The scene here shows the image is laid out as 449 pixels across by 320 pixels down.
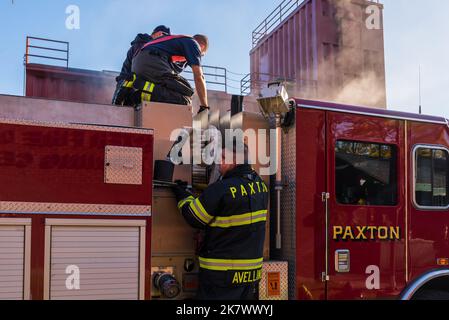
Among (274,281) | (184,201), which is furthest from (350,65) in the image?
(184,201)

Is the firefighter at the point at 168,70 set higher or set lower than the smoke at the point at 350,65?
lower

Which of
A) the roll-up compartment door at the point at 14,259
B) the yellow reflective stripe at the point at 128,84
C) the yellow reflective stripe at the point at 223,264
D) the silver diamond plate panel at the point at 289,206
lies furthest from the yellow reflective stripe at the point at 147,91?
the roll-up compartment door at the point at 14,259

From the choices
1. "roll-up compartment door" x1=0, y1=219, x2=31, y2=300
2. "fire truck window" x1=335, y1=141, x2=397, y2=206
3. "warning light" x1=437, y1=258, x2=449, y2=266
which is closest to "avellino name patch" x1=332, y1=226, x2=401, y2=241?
"fire truck window" x1=335, y1=141, x2=397, y2=206

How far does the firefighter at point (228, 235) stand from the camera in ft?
10.7

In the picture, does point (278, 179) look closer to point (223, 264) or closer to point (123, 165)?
point (223, 264)

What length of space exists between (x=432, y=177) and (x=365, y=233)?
2.72 feet

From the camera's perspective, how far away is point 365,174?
12.8 feet

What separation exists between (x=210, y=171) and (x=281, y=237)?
28.8 inches

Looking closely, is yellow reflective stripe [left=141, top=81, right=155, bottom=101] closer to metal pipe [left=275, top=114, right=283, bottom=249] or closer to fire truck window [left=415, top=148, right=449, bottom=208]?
metal pipe [left=275, top=114, right=283, bottom=249]

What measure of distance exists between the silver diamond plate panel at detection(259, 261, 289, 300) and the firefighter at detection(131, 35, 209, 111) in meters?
1.34

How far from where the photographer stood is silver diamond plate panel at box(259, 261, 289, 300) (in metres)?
3.54

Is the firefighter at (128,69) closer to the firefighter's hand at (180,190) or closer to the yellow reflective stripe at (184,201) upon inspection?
the firefighter's hand at (180,190)

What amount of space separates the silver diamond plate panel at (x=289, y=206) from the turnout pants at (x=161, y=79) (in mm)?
907
